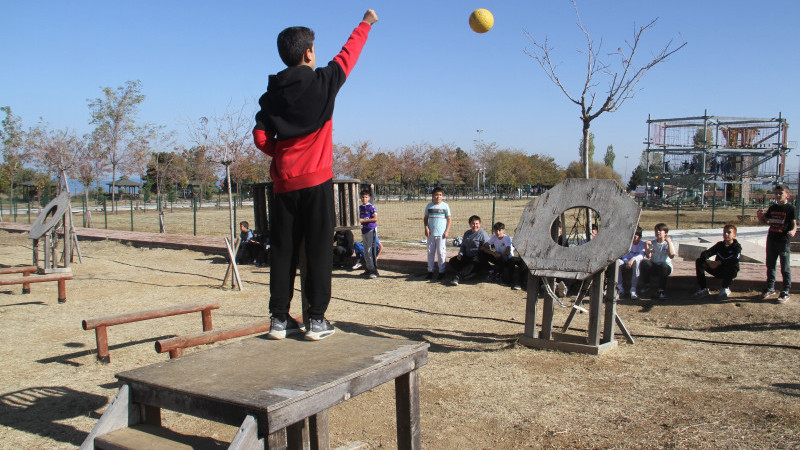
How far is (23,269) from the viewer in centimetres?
1037

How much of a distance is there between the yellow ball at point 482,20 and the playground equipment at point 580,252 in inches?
82.8

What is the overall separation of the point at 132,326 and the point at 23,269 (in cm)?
385

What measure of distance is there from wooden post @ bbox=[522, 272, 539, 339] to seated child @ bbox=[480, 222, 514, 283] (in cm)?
386

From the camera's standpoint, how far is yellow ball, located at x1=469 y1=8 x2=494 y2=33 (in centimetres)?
582

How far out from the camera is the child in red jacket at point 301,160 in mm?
3283

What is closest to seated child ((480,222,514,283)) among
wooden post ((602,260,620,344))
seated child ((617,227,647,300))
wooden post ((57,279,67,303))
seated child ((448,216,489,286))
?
seated child ((448,216,489,286))

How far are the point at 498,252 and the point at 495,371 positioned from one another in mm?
5067

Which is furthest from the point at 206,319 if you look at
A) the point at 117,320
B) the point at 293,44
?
the point at 293,44

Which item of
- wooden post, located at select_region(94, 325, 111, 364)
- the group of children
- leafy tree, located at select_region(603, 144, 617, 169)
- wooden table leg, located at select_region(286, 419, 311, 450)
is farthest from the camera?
leafy tree, located at select_region(603, 144, 617, 169)

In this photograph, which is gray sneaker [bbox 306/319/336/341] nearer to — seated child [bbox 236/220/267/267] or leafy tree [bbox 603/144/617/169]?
seated child [bbox 236/220/267/267]

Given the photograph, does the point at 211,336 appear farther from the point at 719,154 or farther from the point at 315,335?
the point at 719,154

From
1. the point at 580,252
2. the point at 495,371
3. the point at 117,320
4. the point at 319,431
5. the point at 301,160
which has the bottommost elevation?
the point at 495,371

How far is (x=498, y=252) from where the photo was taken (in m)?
10.8

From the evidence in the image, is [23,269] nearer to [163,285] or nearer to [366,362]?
[163,285]
